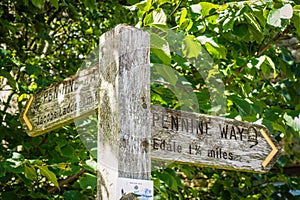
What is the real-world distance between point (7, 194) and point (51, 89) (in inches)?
40.6

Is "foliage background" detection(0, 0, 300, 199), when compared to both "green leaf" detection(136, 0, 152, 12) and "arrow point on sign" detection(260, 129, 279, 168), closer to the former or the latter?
"green leaf" detection(136, 0, 152, 12)

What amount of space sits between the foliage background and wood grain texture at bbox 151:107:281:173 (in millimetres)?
284

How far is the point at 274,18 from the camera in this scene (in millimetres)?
1804

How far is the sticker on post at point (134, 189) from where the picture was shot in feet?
4.28

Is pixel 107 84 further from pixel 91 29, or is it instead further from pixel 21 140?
pixel 91 29

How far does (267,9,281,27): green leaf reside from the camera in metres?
1.79

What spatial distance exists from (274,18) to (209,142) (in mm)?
510

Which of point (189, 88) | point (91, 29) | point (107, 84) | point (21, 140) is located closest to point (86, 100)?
point (107, 84)

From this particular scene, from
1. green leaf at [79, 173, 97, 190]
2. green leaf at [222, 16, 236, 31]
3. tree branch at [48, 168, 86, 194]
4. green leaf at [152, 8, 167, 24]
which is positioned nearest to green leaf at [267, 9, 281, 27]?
green leaf at [222, 16, 236, 31]

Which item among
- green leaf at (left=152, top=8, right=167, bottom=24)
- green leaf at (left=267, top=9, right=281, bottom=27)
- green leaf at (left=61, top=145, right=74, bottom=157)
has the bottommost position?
green leaf at (left=61, top=145, right=74, bottom=157)

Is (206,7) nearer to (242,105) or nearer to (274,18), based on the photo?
(274,18)

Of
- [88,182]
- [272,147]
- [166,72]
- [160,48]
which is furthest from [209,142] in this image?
[88,182]

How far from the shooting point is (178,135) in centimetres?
149

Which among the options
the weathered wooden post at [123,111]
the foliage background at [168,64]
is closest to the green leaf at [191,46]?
the foliage background at [168,64]
